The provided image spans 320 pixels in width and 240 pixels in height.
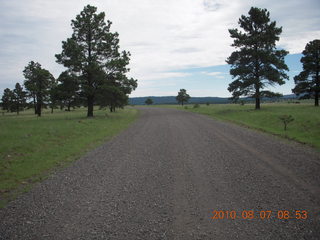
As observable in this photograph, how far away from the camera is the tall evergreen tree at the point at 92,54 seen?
2680 centimetres

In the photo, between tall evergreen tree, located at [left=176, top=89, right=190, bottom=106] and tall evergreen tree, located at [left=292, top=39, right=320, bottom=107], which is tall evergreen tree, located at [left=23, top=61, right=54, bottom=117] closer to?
tall evergreen tree, located at [left=292, top=39, right=320, bottom=107]

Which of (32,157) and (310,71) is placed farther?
(310,71)

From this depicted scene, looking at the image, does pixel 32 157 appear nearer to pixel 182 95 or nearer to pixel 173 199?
pixel 173 199

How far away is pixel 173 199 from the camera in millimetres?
5023

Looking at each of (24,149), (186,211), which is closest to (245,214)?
(186,211)

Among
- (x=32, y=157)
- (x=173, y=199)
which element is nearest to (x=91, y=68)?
(x=32, y=157)

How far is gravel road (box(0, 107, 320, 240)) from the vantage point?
3.82 m

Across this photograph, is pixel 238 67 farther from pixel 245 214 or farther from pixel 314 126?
pixel 245 214

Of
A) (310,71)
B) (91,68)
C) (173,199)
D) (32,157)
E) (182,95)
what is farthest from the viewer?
(182,95)

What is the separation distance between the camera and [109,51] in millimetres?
29047

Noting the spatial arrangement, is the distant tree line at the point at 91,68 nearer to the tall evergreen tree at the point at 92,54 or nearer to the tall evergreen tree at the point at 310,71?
the tall evergreen tree at the point at 92,54

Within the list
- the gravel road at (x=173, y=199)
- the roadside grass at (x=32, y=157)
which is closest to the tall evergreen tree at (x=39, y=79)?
the roadside grass at (x=32, y=157)

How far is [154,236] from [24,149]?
9686mm

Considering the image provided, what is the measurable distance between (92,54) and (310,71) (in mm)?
36694
